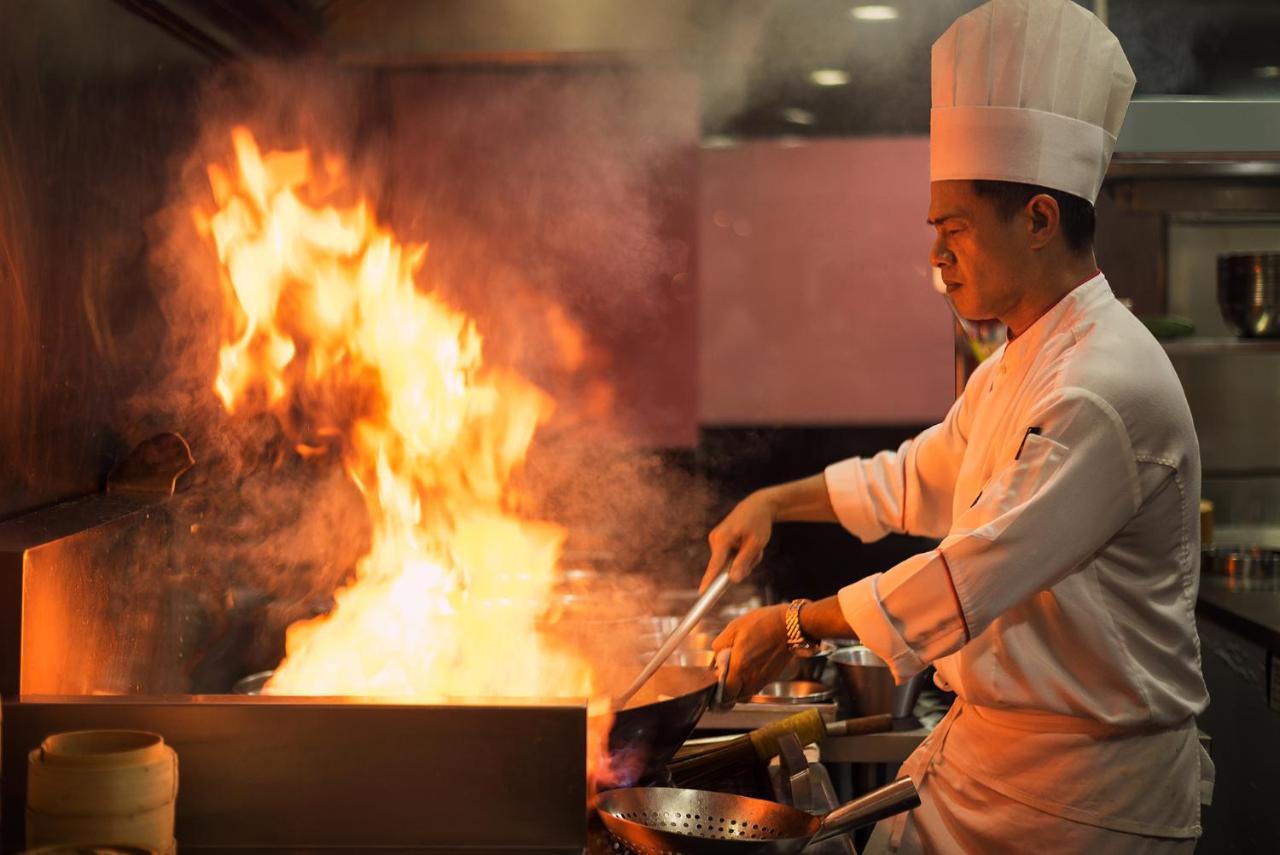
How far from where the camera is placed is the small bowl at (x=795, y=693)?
2.45 m

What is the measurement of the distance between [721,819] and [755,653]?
0.27 m

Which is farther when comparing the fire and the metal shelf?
the metal shelf

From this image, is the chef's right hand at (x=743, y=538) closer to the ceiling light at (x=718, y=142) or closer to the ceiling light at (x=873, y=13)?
the ceiling light at (x=718, y=142)

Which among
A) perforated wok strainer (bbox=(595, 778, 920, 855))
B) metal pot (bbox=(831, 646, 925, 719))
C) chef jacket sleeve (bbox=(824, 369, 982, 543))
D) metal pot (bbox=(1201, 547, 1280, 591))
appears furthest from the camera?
metal pot (bbox=(1201, 547, 1280, 591))

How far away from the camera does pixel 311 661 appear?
211 cm

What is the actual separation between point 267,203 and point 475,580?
3.66ft

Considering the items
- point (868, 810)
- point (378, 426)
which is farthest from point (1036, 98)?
point (378, 426)

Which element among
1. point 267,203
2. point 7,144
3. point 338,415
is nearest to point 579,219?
point 338,415

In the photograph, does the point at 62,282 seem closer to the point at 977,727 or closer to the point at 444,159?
the point at 977,727

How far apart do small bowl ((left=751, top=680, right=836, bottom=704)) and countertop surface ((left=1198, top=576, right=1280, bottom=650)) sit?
991mm

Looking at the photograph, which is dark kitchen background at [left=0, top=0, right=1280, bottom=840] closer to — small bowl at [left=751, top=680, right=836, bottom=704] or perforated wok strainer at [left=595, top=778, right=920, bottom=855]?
small bowl at [left=751, top=680, right=836, bottom=704]

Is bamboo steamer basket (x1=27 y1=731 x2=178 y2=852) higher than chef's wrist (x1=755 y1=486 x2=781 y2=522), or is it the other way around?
chef's wrist (x1=755 y1=486 x2=781 y2=522)

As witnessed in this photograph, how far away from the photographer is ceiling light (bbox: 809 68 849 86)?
11.4 ft

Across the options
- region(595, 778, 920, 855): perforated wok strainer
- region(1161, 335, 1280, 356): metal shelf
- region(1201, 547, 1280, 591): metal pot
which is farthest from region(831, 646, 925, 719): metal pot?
region(1161, 335, 1280, 356): metal shelf
